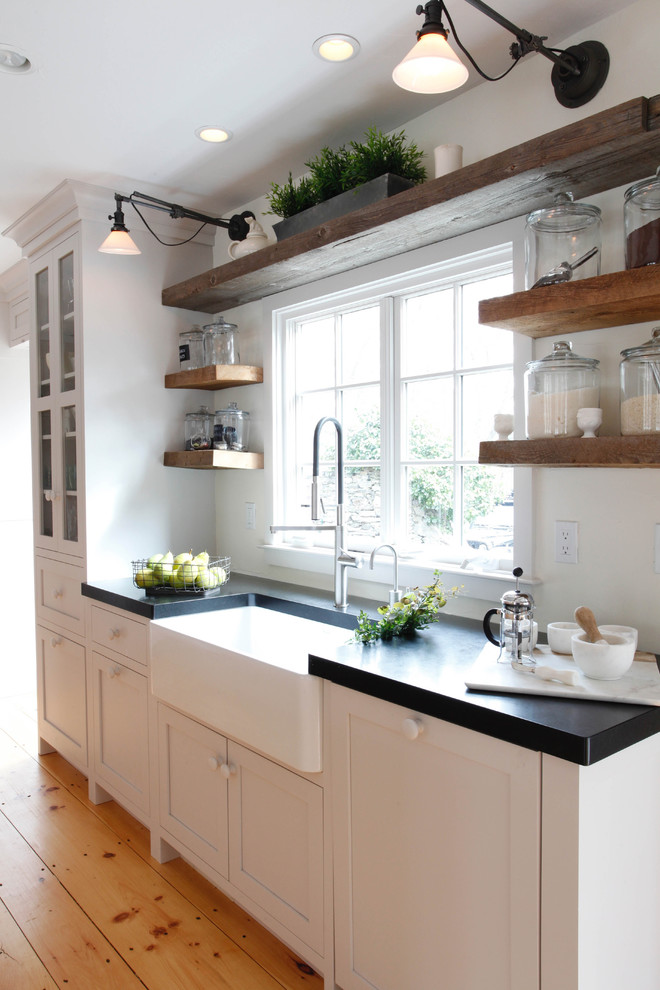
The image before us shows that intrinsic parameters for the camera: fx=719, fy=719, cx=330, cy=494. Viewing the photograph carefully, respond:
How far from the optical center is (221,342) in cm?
316

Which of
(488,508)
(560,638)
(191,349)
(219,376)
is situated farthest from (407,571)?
(191,349)

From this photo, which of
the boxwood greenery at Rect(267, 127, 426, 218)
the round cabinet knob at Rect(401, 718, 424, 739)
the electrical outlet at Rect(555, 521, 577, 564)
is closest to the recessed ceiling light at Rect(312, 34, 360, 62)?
the boxwood greenery at Rect(267, 127, 426, 218)

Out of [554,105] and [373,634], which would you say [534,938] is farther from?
[554,105]

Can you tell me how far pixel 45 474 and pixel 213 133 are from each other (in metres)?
1.78

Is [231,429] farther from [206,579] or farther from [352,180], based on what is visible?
[352,180]

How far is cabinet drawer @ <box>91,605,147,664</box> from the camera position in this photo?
2.55 meters

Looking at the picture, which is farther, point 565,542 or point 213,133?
point 213,133

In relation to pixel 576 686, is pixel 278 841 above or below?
below

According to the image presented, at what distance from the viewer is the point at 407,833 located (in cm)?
153

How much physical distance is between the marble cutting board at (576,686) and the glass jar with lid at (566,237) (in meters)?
0.94

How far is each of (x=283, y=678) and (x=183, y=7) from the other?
1730mm

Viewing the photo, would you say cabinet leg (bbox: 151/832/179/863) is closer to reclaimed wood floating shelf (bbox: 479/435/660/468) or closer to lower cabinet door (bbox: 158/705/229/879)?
lower cabinet door (bbox: 158/705/229/879)

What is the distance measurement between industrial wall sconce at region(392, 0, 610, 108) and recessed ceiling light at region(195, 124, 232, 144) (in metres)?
0.98

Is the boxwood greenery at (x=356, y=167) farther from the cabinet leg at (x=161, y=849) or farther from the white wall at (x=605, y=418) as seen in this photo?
the cabinet leg at (x=161, y=849)
